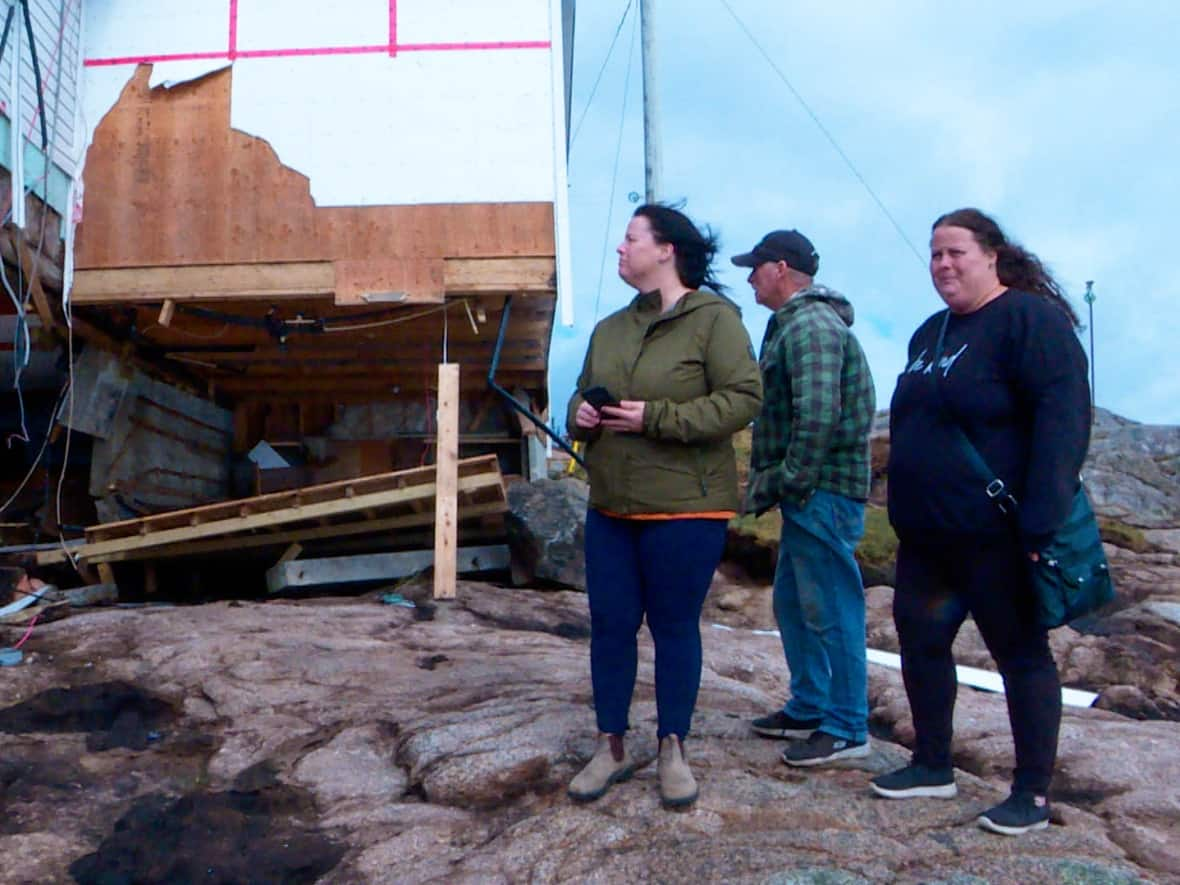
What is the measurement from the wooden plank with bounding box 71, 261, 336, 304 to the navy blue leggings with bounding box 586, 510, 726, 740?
18.7ft

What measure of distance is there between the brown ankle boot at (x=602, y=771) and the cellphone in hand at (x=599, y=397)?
99 centimetres

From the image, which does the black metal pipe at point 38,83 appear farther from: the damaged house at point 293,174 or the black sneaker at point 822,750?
the black sneaker at point 822,750

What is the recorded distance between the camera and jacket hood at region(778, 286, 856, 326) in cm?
356

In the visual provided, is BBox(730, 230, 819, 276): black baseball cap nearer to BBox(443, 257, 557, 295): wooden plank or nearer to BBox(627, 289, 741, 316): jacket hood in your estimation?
BBox(627, 289, 741, 316): jacket hood

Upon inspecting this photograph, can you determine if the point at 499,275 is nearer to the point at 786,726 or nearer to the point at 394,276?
the point at 394,276

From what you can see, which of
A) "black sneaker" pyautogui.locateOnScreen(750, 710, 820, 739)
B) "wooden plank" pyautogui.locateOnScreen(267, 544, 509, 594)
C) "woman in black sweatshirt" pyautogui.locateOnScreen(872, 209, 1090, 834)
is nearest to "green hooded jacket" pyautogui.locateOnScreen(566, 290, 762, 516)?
"woman in black sweatshirt" pyautogui.locateOnScreen(872, 209, 1090, 834)

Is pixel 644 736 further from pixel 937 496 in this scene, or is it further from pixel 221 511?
pixel 221 511

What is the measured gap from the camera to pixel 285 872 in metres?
2.79

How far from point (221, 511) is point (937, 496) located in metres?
6.83

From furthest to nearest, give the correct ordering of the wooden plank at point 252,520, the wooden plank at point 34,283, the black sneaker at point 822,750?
the wooden plank at point 252,520, the wooden plank at point 34,283, the black sneaker at point 822,750

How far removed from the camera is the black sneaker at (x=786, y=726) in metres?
3.57

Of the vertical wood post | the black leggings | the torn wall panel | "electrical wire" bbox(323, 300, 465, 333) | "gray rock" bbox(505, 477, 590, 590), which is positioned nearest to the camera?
the black leggings

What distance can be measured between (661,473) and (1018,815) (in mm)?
1278

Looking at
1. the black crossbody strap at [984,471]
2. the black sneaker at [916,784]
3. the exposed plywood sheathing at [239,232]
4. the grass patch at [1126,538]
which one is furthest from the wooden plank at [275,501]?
the grass patch at [1126,538]
